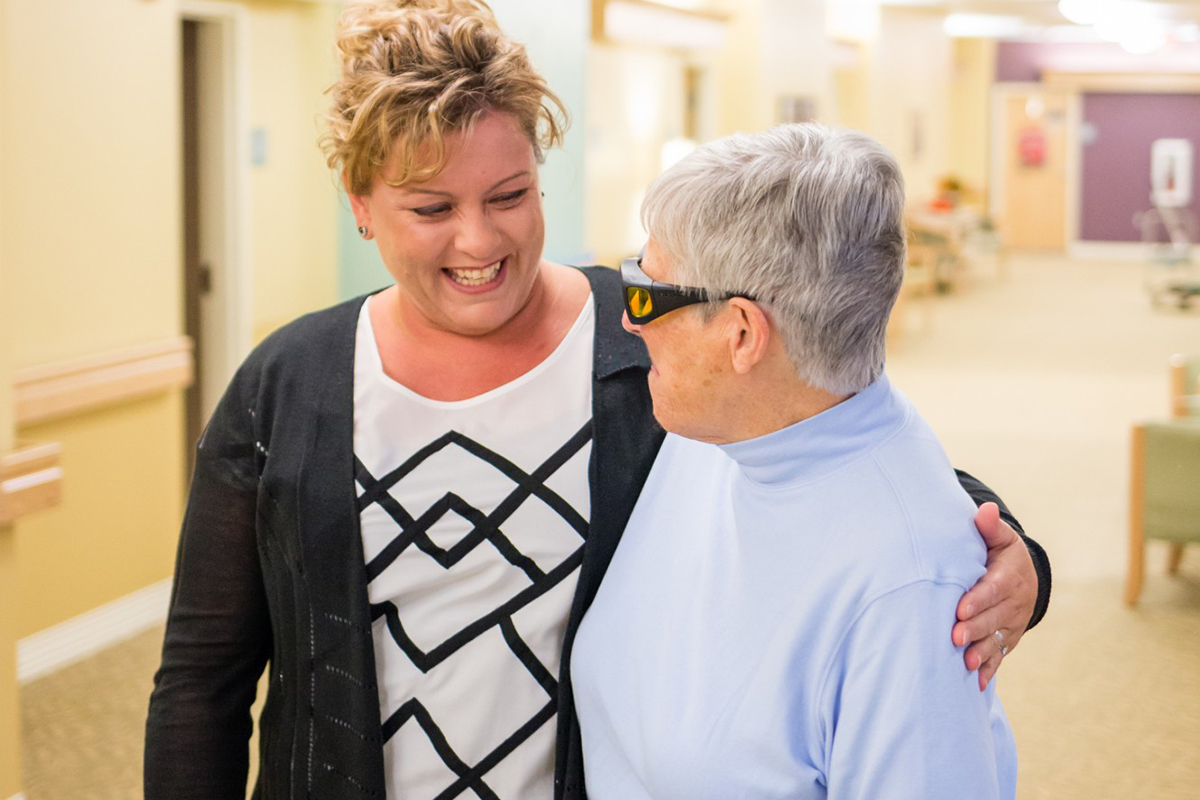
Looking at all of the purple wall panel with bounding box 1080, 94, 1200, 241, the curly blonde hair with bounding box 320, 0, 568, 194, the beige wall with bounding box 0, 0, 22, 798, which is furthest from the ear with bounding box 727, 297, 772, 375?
the purple wall panel with bounding box 1080, 94, 1200, 241

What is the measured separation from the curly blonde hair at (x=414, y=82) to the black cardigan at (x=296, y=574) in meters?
0.27

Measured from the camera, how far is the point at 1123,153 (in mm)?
21406

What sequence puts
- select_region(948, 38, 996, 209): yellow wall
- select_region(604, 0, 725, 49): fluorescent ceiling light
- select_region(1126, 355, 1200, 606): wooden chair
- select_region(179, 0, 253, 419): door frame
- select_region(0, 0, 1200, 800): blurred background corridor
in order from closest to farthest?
1. select_region(0, 0, 1200, 800): blurred background corridor
2. select_region(1126, 355, 1200, 606): wooden chair
3. select_region(179, 0, 253, 419): door frame
4. select_region(604, 0, 725, 49): fluorescent ceiling light
5. select_region(948, 38, 996, 209): yellow wall

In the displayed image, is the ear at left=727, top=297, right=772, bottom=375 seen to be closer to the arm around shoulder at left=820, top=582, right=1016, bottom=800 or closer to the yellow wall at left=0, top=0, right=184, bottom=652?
the arm around shoulder at left=820, top=582, right=1016, bottom=800

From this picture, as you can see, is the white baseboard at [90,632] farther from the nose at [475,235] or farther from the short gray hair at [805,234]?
the short gray hair at [805,234]

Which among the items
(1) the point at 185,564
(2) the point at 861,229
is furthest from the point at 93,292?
(2) the point at 861,229

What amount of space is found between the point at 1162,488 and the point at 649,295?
4813 millimetres

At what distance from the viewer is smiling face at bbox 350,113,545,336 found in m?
1.43

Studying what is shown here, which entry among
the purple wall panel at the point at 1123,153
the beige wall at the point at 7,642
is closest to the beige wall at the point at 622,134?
the beige wall at the point at 7,642

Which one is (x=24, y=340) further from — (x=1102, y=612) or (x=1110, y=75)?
(x=1110, y=75)

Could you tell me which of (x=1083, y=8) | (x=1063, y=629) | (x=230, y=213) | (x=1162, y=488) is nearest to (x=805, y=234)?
(x=1063, y=629)

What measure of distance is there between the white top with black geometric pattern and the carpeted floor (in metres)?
2.66

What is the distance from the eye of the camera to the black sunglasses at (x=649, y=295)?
1.27 m

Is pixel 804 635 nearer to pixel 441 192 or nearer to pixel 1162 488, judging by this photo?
pixel 441 192
